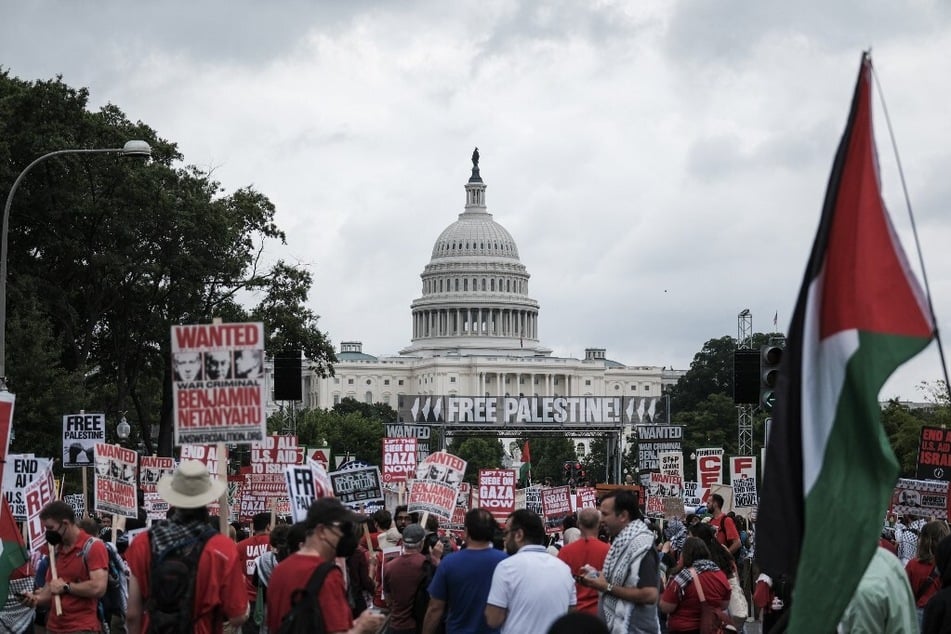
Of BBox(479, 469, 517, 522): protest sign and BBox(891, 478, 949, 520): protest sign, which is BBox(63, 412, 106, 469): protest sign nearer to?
BBox(479, 469, 517, 522): protest sign

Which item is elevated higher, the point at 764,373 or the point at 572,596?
the point at 764,373

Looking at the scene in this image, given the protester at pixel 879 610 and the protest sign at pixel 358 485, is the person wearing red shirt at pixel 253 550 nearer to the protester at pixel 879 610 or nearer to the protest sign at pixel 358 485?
the protest sign at pixel 358 485

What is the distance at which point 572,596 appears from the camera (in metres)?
10.0

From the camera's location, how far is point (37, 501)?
1345cm

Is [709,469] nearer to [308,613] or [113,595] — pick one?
[113,595]

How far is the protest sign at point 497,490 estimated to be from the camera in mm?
23672

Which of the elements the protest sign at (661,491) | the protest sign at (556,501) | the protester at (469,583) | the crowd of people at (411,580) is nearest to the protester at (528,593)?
the crowd of people at (411,580)

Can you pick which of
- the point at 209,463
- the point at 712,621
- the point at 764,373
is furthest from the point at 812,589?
the point at 209,463

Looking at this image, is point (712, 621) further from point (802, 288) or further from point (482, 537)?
point (802, 288)

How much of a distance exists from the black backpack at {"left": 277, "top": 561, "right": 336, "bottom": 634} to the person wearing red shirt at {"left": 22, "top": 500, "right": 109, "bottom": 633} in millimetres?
3415

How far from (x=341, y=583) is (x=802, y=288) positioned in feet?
9.24

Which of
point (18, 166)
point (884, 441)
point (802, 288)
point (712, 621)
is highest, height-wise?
point (18, 166)

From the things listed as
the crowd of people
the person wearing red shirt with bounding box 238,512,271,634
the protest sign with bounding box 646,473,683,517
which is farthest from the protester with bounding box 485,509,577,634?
the protest sign with bounding box 646,473,683,517

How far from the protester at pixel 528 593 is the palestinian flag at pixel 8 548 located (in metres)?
2.86
